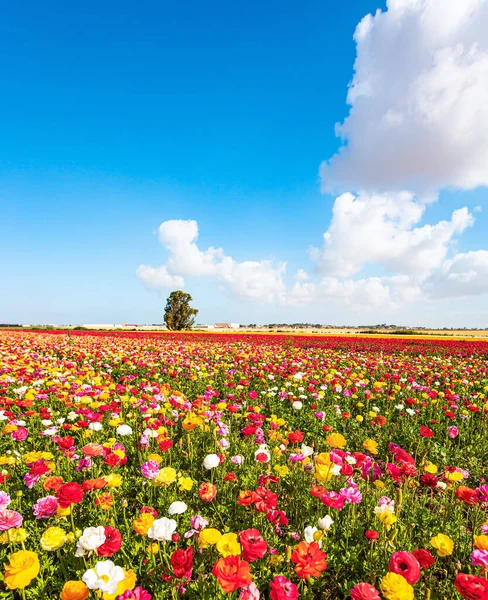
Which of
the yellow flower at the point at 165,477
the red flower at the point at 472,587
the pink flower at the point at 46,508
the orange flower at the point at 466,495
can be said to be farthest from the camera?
the yellow flower at the point at 165,477

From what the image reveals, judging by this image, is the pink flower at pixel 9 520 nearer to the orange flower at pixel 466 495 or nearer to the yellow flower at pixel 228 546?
the yellow flower at pixel 228 546

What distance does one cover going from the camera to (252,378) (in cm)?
875

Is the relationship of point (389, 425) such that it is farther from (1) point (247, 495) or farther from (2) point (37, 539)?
(2) point (37, 539)

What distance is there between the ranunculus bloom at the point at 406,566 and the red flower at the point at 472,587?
171 mm

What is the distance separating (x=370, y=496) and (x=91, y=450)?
2.71m

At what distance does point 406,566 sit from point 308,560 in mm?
479

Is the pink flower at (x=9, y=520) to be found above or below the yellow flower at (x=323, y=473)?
above

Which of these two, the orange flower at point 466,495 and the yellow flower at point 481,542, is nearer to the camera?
the yellow flower at point 481,542

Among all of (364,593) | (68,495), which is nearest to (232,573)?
(364,593)

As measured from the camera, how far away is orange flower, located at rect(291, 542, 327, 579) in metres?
1.74

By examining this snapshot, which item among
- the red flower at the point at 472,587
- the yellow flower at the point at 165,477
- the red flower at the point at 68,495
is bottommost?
the yellow flower at the point at 165,477

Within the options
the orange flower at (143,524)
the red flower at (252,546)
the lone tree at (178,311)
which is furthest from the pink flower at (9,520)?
the lone tree at (178,311)

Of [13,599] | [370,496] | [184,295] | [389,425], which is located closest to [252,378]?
[389,425]

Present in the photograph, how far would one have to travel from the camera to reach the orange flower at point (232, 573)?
4.95ft
